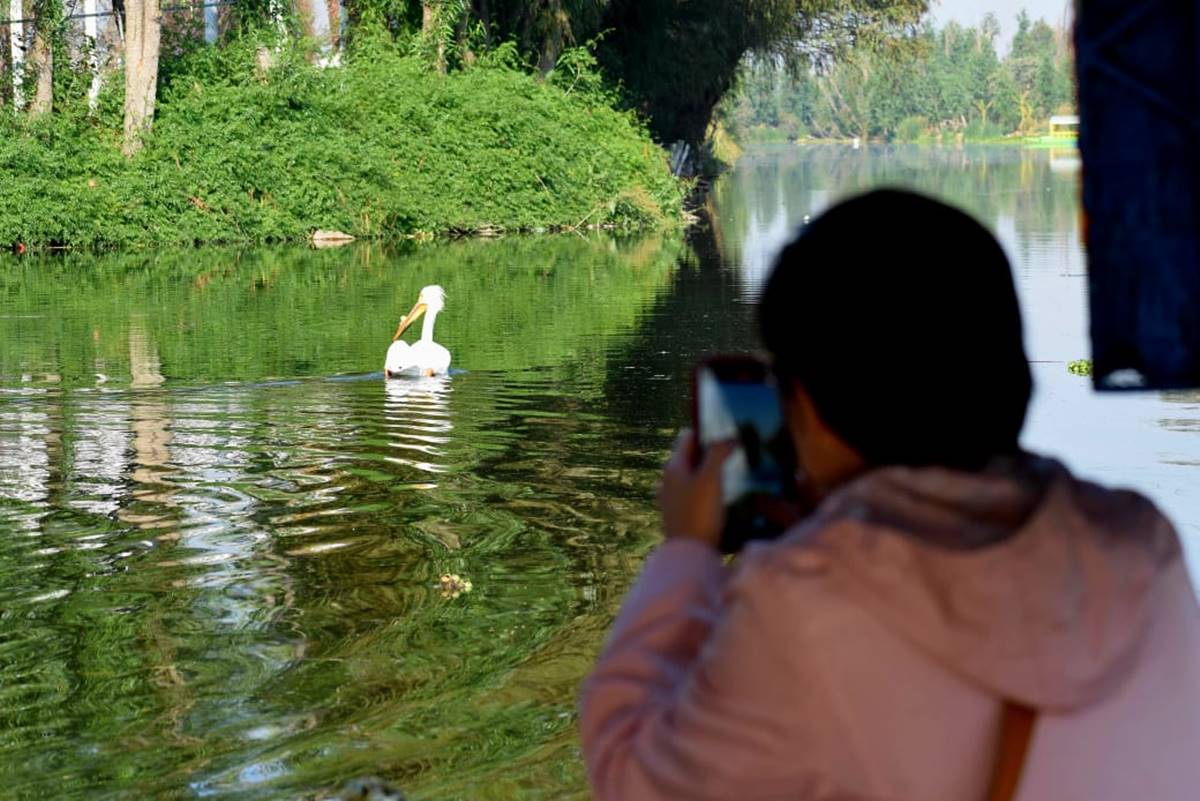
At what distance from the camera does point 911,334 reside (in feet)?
5.62

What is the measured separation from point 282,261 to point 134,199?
5087 mm

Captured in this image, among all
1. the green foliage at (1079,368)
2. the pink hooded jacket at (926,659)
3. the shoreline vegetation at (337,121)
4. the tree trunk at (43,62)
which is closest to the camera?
the pink hooded jacket at (926,659)

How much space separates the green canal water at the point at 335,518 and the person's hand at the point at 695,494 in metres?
0.23

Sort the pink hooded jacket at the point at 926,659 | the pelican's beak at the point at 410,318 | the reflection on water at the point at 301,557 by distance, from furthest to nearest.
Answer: the pelican's beak at the point at 410,318 → the reflection on water at the point at 301,557 → the pink hooded jacket at the point at 926,659

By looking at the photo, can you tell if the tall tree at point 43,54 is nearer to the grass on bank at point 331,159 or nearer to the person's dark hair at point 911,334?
the grass on bank at point 331,159

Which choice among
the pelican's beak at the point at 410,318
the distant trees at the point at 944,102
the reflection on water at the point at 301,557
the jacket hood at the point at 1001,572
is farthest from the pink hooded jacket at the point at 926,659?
the distant trees at the point at 944,102

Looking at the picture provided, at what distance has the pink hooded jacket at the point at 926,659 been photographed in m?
1.62

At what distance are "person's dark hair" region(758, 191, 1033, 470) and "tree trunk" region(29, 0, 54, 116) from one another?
34.5 m

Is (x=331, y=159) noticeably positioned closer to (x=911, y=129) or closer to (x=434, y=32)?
(x=434, y=32)

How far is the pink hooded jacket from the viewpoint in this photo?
5.31 feet

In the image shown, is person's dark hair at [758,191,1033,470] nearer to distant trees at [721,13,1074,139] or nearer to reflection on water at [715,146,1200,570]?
reflection on water at [715,146,1200,570]

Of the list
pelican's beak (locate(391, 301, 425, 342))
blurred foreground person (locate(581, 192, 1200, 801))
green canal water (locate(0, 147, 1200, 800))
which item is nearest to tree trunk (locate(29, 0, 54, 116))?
green canal water (locate(0, 147, 1200, 800))

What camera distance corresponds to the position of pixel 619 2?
41.5 m

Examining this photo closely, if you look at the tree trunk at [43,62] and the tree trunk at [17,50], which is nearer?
the tree trunk at [43,62]
